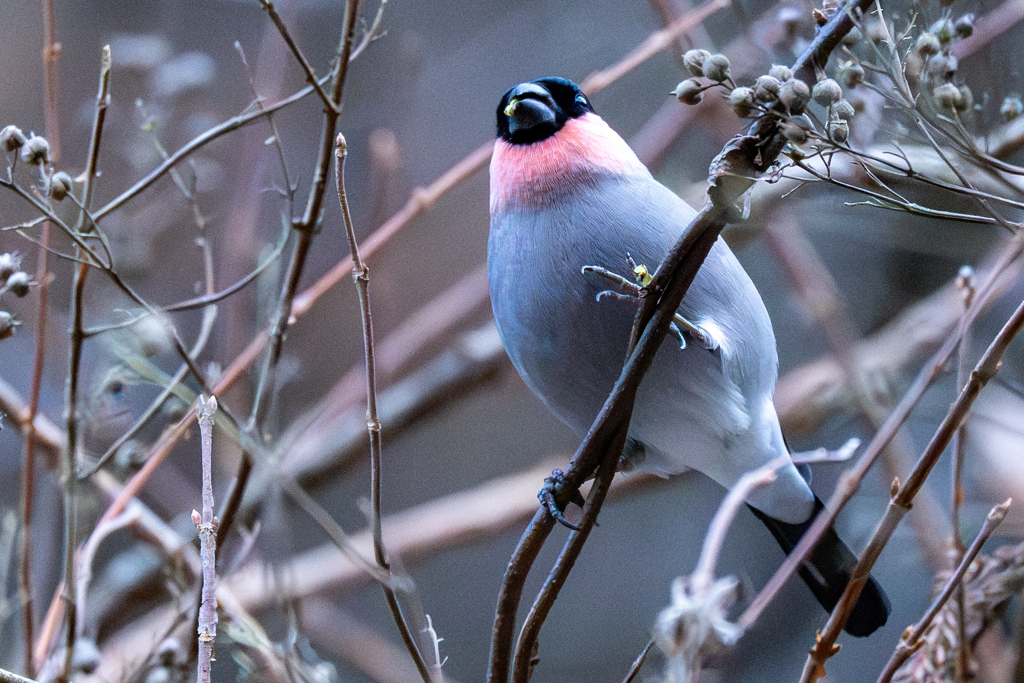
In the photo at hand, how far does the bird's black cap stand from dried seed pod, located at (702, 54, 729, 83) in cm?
26

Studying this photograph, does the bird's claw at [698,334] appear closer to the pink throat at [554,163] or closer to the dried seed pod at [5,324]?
the pink throat at [554,163]

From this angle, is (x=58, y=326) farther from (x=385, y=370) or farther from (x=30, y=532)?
(x=385, y=370)

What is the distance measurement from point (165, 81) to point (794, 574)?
868 mm

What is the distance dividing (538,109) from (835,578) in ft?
1.60

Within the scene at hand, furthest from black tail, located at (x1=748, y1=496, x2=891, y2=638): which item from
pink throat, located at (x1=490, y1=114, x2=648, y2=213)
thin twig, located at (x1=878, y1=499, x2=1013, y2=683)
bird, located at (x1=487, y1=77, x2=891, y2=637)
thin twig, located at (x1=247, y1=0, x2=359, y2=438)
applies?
thin twig, located at (x1=247, y1=0, x2=359, y2=438)

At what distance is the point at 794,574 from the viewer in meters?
0.78

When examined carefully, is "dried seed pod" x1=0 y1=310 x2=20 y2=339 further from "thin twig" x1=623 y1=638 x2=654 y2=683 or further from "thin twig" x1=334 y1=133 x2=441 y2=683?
"thin twig" x1=623 y1=638 x2=654 y2=683

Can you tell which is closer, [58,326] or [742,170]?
[742,170]

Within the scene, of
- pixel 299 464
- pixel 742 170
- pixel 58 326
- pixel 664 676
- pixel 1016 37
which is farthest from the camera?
pixel 299 464

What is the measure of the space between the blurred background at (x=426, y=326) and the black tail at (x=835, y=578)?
0.04 meters

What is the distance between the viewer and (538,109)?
705 millimetres

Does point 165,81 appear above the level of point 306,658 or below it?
above

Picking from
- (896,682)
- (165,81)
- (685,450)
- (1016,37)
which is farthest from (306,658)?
(1016,37)

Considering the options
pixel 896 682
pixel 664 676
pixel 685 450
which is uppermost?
pixel 685 450
